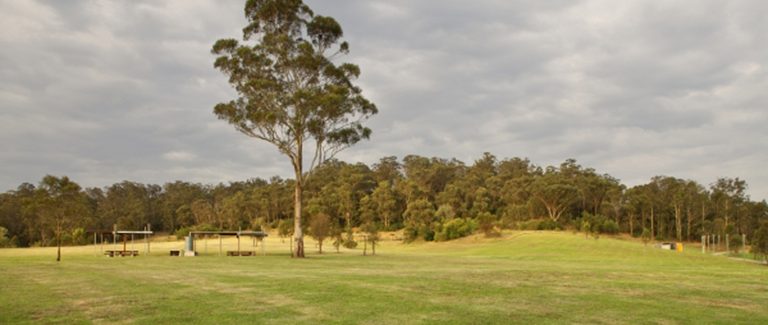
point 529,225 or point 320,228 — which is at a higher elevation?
point 320,228

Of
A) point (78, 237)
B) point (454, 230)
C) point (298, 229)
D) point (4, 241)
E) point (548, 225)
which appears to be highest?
point (298, 229)

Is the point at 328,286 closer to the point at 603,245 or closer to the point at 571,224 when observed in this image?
the point at 603,245

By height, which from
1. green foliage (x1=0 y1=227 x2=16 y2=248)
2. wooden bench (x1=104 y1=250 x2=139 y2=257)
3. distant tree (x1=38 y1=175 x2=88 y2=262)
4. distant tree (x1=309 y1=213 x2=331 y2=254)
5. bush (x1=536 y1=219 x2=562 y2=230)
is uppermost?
distant tree (x1=38 y1=175 x2=88 y2=262)

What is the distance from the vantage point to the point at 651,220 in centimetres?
7712

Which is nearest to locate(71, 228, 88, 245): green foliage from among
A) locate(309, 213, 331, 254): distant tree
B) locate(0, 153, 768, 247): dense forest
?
locate(0, 153, 768, 247): dense forest

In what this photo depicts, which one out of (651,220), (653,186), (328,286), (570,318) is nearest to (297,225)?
(328,286)

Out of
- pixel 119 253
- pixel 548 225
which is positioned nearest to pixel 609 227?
pixel 548 225

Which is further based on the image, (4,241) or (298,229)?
(4,241)

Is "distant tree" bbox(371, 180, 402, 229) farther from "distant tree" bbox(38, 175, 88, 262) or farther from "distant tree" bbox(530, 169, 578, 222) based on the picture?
"distant tree" bbox(38, 175, 88, 262)

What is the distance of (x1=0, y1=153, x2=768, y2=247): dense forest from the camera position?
74.4 metres

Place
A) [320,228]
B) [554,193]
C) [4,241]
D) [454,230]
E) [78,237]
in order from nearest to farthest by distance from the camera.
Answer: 1. [320,228]
2. [454,230]
3. [4,241]
4. [78,237]
5. [554,193]

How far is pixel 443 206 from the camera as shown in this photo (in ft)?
269

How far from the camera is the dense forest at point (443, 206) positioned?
2928 inches

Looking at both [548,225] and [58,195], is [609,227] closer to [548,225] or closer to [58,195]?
[548,225]
